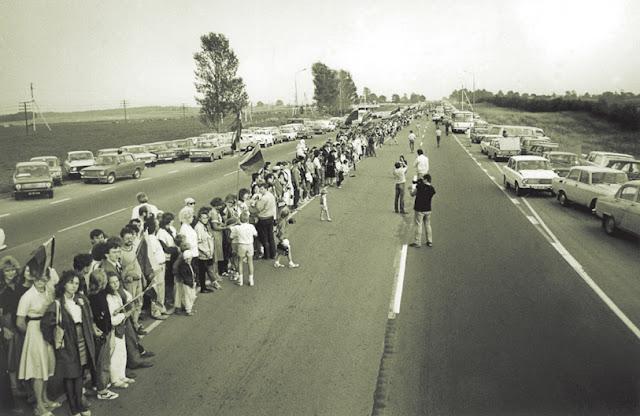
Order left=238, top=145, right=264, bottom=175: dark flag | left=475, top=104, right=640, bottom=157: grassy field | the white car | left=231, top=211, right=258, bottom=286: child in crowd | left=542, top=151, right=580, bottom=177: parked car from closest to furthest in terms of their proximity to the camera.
Answer: left=231, top=211, right=258, bottom=286: child in crowd < left=238, top=145, right=264, bottom=175: dark flag < the white car < left=542, top=151, right=580, bottom=177: parked car < left=475, top=104, right=640, bottom=157: grassy field

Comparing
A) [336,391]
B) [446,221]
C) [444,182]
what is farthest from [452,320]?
[444,182]

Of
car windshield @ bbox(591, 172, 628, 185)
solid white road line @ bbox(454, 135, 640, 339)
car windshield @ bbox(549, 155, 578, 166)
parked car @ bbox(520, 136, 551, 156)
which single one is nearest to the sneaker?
solid white road line @ bbox(454, 135, 640, 339)

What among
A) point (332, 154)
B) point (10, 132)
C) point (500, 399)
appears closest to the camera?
point (500, 399)

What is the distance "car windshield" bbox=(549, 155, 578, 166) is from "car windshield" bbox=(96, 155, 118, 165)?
21898 millimetres

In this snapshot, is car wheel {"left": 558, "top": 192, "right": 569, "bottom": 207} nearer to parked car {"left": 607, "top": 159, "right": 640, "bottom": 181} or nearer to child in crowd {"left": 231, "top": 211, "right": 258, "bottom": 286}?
parked car {"left": 607, "top": 159, "right": 640, "bottom": 181}

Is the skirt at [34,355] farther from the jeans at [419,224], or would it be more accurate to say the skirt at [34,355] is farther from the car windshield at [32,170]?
the car windshield at [32,170]

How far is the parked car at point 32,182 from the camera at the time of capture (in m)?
22.5

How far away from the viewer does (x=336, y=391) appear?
6.29 metres

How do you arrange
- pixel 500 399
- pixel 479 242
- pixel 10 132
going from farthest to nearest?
pixel 10 132, pixel 479 242, pixel 500 399

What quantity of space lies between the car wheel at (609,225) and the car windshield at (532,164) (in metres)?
7.67

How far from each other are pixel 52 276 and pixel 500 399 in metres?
5.48

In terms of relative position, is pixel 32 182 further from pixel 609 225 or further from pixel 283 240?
pixel 609 225

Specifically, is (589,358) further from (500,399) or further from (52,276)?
(52,276)

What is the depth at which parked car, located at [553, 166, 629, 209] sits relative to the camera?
16.9 metres
